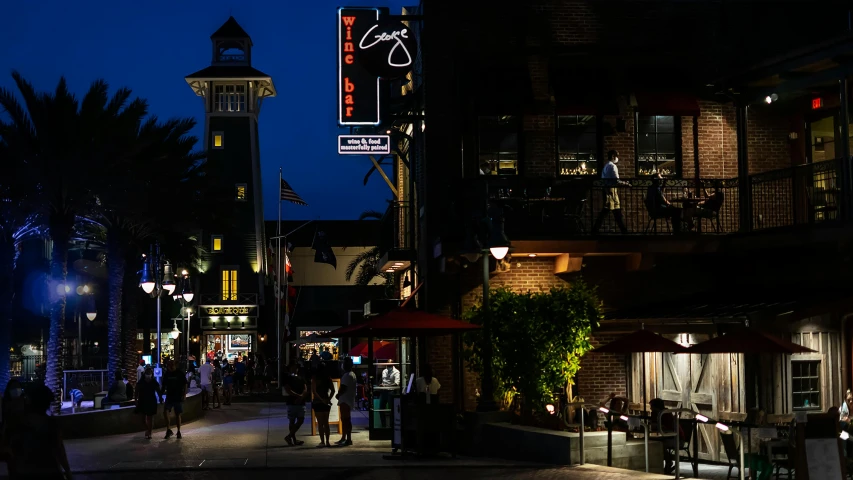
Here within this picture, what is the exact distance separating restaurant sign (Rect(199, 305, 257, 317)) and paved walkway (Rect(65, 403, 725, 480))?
47.6m

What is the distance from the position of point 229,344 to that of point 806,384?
61.4 metres

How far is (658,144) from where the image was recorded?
76.1 feet

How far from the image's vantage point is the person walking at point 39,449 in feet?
30.4

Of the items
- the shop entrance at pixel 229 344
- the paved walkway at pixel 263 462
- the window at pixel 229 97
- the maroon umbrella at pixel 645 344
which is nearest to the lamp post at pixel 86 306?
the shop entrance at pixel 229 344

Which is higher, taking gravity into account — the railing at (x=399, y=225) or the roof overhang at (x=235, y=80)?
the roof overhang at (x=235, y=80)

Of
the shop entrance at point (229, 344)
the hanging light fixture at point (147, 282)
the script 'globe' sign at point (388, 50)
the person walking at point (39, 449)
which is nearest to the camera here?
the person walking at point (39, 449)

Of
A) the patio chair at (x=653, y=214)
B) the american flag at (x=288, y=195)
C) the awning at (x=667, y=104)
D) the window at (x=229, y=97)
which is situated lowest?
the patio chair at (x=653, y=214)

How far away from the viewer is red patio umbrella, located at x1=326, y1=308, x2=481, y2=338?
19734 millimetres

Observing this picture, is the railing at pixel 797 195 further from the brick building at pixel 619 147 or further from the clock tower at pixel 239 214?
the clock tower at pixel 239 214

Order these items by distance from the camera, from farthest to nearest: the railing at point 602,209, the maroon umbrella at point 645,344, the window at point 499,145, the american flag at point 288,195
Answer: the american flag at point 288,195 → the window at point 499,145 → the railing at point 602,209 → the maroon umbrella at point 645,344

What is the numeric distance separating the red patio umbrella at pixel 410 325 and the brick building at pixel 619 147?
5.68 feet

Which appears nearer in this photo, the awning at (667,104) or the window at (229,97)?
the awning at (667,104)

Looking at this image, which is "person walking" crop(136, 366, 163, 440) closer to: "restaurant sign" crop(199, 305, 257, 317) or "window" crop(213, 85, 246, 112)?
Result: "restaurant sign" crop(199, 305, 257, 317)

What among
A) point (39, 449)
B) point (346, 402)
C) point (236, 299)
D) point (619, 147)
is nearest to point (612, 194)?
point (619, 147)
